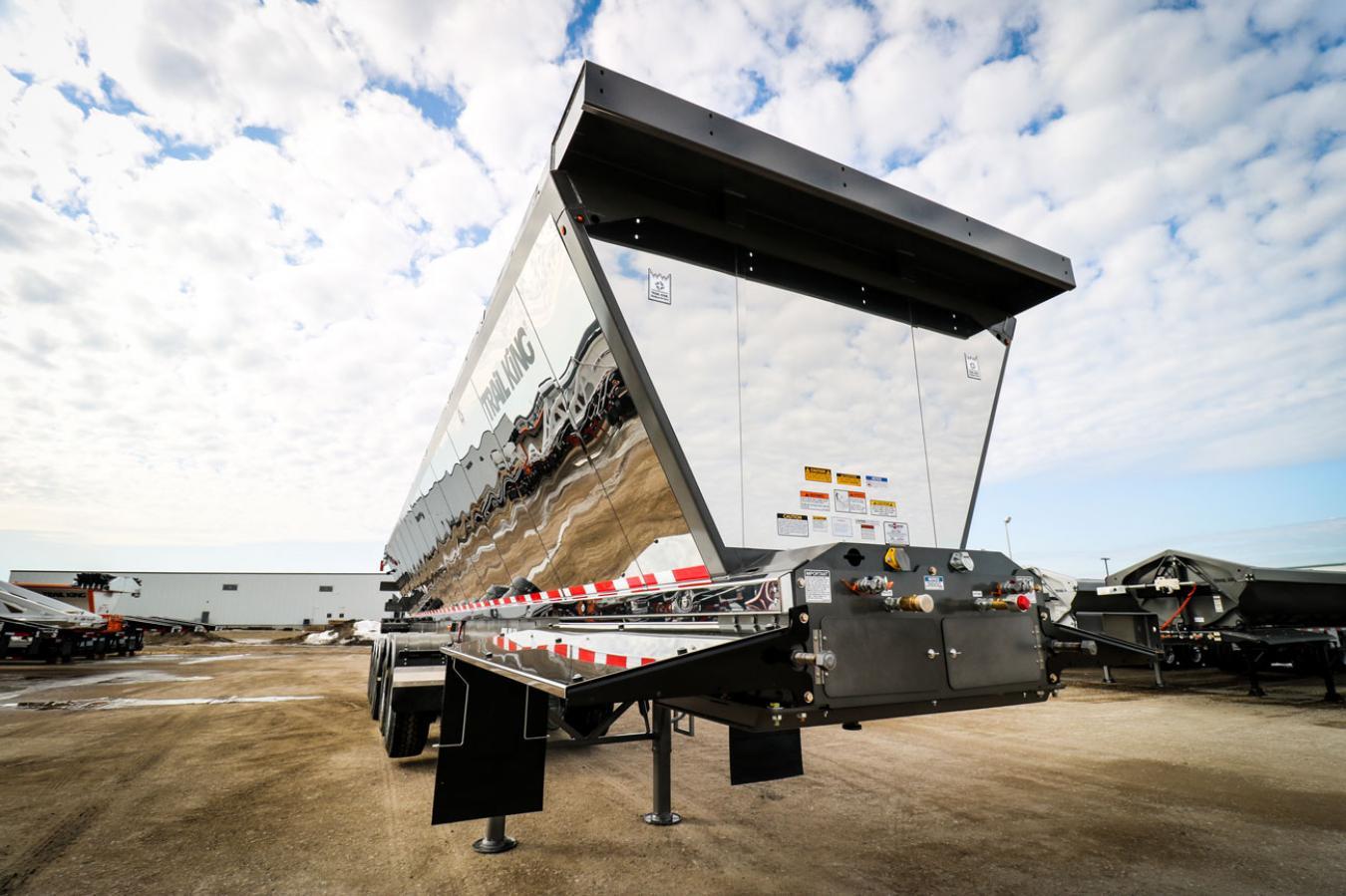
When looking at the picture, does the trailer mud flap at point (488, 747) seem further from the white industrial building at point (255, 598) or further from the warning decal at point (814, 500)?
the white industrial building at point (255, 598)

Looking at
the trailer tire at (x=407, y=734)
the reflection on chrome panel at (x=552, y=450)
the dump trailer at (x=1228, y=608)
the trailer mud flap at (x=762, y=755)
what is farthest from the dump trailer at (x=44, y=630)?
the dump trailer at (x=1228, y=608)

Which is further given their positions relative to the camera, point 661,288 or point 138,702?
point 138,702

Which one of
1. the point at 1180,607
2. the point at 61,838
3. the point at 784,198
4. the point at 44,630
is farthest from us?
the point at 44,630

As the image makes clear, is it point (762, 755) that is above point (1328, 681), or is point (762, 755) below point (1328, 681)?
above

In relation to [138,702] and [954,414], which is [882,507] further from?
[138,702]

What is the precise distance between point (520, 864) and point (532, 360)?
2.67m

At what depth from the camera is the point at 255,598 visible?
45.5 meters

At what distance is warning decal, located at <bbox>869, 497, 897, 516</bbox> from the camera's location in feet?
10.3

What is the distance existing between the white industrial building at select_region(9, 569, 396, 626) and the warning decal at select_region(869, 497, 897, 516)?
47.6 metres

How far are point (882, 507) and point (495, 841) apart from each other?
2814 mm

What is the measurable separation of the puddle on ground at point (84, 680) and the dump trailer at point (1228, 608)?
16450mm

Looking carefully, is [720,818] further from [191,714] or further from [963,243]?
[191,714]

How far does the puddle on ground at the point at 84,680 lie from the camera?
11.6 m

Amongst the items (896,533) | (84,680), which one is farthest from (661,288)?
(84,680)
